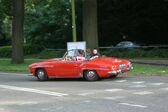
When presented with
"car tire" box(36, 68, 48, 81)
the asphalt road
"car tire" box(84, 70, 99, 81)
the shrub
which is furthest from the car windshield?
the shrub

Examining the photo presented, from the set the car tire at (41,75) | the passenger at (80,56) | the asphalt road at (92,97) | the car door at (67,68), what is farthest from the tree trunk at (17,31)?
the asphalt road at (92,97)

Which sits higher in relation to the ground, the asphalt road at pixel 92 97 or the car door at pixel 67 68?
the car door at pixel 67 68

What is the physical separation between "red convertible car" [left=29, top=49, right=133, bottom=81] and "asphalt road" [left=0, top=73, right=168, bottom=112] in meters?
0.56

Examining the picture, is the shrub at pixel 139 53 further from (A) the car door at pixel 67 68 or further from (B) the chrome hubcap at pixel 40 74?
(A) the car door at pixel 67 68

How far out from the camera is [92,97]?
14.2 metres

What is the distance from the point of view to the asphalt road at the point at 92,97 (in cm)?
1212

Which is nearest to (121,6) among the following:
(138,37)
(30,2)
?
(138,37)

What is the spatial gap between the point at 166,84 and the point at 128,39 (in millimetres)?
31682

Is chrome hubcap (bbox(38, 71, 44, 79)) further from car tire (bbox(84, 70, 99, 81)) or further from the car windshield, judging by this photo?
car tire (bbox(84, 70, 99, 81))

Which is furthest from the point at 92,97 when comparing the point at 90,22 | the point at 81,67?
the point at 90,22

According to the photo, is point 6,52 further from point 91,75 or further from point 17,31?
point 91,75

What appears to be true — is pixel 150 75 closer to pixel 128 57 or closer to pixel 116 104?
pixel 116 104

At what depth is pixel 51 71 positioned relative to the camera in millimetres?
20906

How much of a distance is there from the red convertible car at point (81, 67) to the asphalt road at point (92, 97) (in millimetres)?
560
